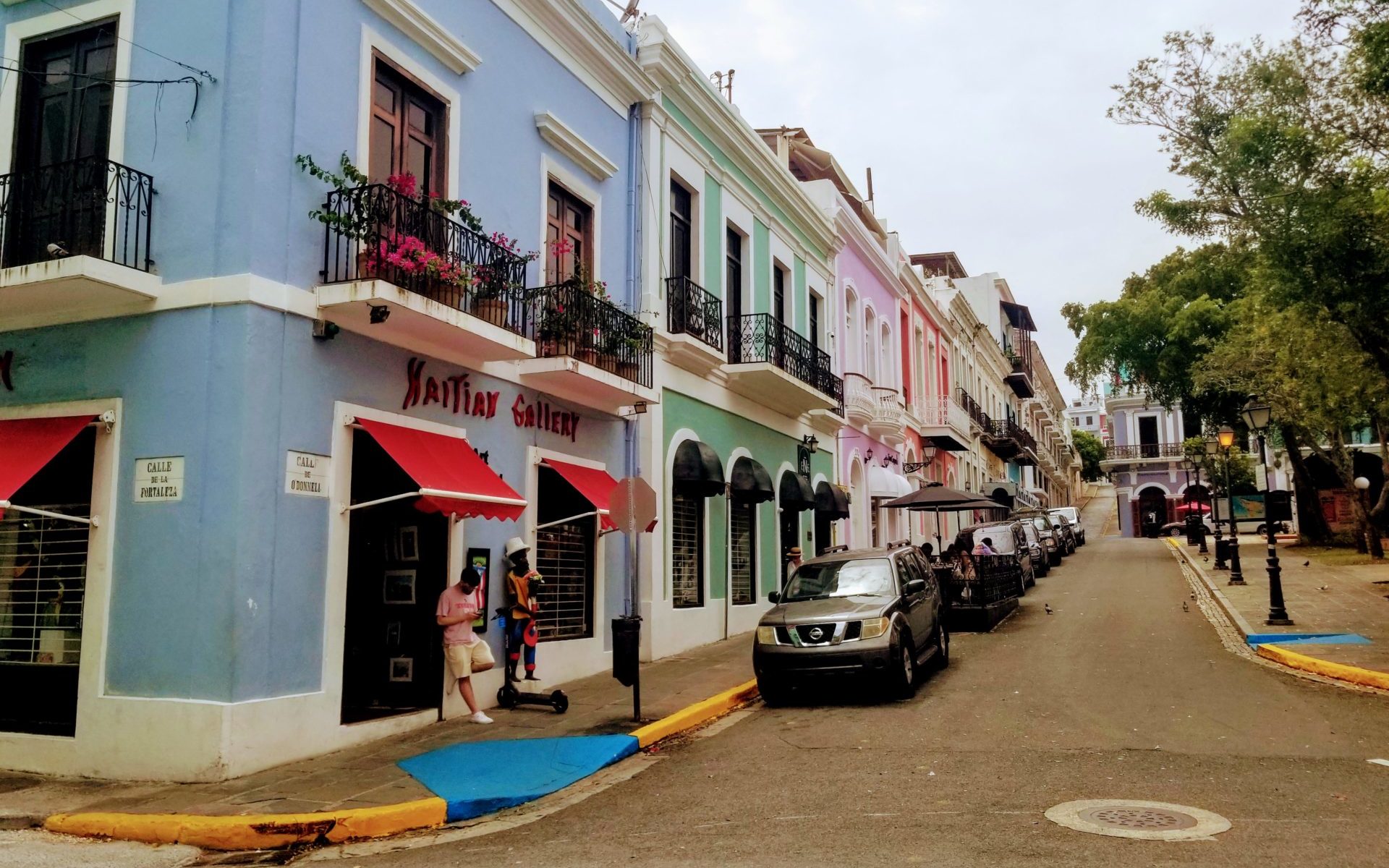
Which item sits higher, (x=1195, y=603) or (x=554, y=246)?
(x=554, y=246)

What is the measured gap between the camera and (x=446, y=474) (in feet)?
31.8

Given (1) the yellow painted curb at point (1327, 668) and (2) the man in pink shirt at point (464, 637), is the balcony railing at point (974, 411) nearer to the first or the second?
(1) the yellow painted curb at point (1327, 668)

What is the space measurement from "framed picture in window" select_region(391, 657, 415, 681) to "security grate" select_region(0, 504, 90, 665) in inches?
111

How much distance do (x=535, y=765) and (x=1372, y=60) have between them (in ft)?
36.4

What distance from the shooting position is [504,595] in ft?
37.8

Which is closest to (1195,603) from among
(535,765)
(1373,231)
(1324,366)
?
(1324,366)

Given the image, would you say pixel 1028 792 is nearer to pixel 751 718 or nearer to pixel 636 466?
pixel 751 718

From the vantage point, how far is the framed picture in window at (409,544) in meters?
10.6

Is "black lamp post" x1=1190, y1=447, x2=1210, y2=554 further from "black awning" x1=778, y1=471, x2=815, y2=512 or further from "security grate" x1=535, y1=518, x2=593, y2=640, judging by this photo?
"security grate" x1=535, y1=518, x2=593, y2=640

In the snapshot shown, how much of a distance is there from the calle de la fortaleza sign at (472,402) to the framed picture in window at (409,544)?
4.33 feet

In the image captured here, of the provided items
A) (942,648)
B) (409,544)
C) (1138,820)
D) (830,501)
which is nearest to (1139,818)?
(1138,820)

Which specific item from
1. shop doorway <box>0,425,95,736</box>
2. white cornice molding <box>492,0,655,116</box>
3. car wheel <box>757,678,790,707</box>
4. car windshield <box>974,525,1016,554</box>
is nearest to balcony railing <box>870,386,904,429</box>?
car windshield <box>974,525,1016,554</box>

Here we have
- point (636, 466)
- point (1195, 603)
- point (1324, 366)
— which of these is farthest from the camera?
point (1195, 603)

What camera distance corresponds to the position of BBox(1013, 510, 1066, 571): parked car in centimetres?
3014
